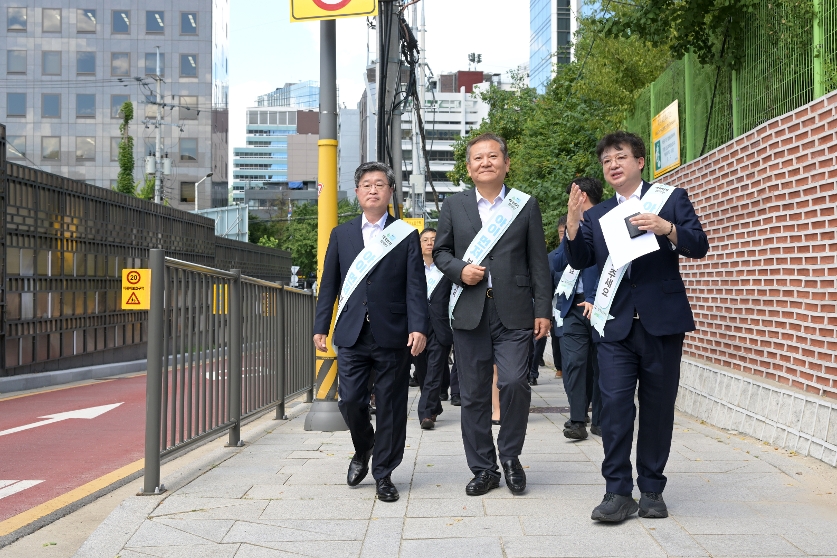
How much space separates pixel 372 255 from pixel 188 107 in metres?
69.7

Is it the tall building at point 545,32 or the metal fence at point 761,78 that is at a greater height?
the tall building at point 545,32

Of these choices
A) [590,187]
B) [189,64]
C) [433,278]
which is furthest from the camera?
[189,64]

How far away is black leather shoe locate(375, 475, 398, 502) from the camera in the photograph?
17.7ft

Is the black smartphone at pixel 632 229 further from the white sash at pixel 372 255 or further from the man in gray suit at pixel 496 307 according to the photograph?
the white sash at pixel 372 255

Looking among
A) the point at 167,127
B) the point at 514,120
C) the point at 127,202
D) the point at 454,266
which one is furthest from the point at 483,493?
the point at 167,127

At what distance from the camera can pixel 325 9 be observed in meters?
8.94

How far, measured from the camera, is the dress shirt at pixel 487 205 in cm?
567

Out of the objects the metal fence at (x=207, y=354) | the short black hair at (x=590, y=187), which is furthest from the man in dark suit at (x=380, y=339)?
the short black hair at (x=590, y=187)

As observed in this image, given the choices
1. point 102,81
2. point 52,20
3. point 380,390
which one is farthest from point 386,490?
point 52,20

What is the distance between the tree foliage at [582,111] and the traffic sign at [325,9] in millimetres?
4017

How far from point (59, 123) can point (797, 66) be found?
2764 inches

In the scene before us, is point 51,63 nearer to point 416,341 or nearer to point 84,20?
point 84,20

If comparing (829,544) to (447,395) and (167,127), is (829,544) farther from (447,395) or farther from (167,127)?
(167,127)

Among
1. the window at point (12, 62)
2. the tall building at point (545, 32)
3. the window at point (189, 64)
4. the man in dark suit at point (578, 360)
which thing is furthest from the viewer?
the tall building at point (545, 32)
